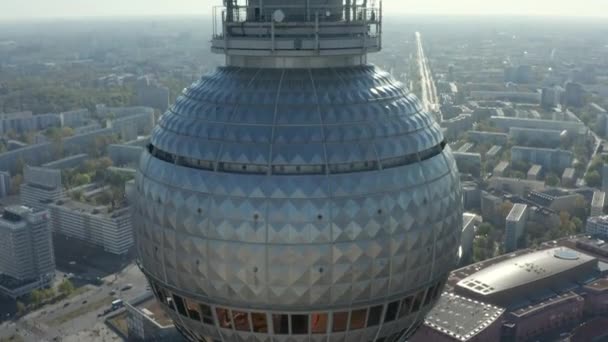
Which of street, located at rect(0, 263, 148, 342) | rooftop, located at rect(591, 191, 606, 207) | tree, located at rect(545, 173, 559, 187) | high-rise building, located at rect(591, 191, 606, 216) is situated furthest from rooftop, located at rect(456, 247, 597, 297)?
street, located at rect(0, 263, 148, 342)

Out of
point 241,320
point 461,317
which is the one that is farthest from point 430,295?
point 461,317

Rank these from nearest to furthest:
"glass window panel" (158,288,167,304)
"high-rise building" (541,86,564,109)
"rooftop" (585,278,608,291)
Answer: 1. "glass window panel" (158,288,167,304)
2. "rooftop" (585,278,608,291)
3. "high-rise building" (541,86,564,109)

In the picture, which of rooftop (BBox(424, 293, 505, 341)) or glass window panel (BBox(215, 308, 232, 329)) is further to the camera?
rooftop (BBox(424, 293, 505, 341))

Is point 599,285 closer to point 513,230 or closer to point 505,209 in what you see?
point 513,230

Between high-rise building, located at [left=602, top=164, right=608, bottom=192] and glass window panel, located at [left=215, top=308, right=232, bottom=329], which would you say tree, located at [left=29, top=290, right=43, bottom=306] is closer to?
glass window panel, located at [left=215, top=308, right=232, bottom=329]

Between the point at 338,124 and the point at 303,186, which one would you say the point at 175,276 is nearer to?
the point at 303,186

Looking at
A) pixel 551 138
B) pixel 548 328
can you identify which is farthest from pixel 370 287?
pixel 551 138

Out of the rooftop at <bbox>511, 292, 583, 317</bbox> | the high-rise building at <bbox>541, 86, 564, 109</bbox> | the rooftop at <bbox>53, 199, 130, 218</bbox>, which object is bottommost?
the rooftop at <bbox>511, 292, 583, 317</bbox>
